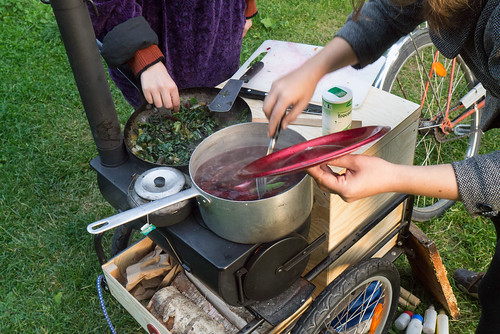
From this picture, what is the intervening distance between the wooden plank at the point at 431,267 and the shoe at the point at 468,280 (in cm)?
15

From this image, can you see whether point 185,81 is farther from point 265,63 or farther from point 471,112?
point 471,112

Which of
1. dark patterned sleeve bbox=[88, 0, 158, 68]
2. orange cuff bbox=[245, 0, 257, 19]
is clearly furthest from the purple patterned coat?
orange cuff bbox=[245, 0, 257, 19]

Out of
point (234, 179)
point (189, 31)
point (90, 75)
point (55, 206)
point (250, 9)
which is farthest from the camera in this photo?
point (55, 206)

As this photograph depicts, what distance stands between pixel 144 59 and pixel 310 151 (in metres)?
0.88

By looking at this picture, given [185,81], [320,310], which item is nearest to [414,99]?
[185,81]

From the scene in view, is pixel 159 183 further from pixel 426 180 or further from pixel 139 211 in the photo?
pixel 426 180

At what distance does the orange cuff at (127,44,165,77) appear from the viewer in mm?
1889

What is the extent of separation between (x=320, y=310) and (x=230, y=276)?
41 centimetres

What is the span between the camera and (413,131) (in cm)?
213

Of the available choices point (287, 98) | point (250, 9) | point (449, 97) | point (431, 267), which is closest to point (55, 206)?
point (250, 9)

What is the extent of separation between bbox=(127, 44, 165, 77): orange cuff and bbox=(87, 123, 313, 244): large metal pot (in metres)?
0.55

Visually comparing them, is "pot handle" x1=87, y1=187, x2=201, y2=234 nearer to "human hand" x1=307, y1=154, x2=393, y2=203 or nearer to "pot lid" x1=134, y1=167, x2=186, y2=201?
"pot lid" x1=134, y1=167, x2=186, y2=201

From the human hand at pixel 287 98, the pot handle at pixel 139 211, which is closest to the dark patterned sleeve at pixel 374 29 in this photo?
the human hand at pixel 287 98

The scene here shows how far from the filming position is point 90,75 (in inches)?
62.6
